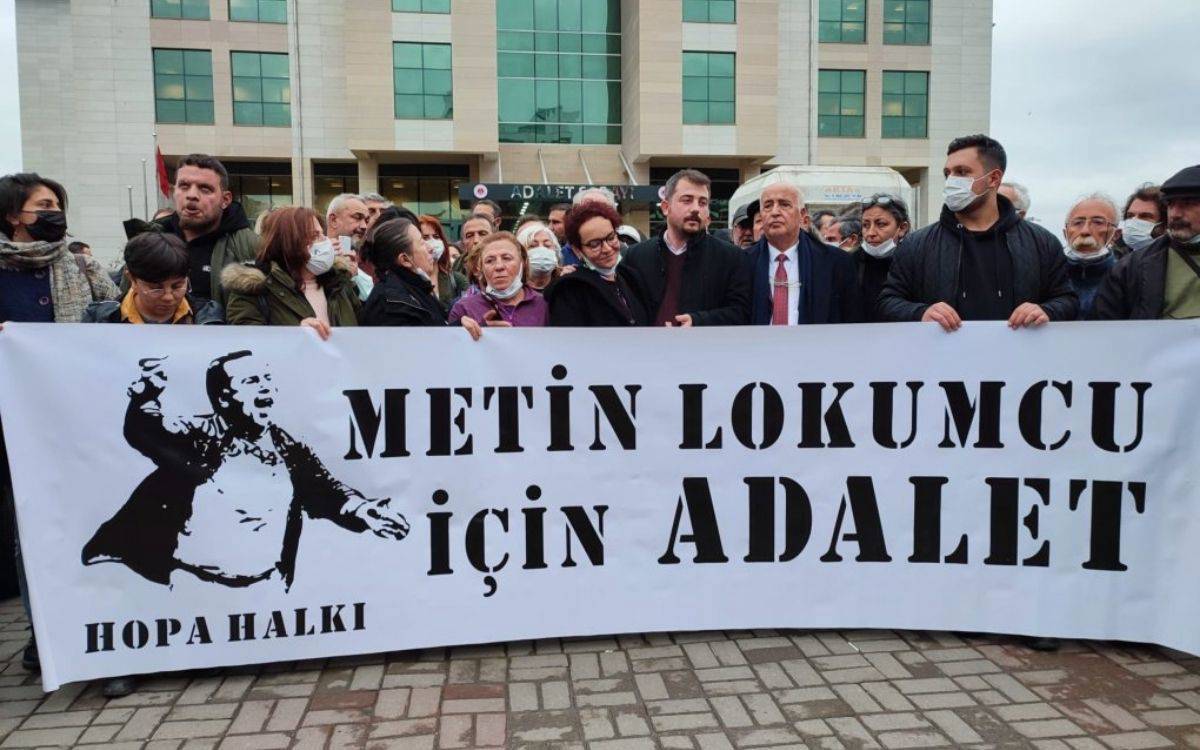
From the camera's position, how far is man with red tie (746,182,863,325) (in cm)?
458

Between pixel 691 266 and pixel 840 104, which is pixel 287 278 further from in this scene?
pixel 840 104

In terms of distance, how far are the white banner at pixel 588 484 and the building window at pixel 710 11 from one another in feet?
114

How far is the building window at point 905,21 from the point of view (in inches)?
1535

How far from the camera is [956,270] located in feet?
13.4

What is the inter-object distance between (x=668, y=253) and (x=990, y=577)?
2.20 meters

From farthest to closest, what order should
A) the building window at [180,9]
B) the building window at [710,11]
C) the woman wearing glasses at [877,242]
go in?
the building window at [710,11] < the building window at [180,9] < the woman wearing glasses at [877,242]

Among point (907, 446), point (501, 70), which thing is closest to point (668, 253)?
point (907, 446)

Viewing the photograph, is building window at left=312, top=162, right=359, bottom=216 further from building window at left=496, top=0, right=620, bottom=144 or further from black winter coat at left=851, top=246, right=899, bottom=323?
black winter coat at left=851, top=246, right=899, bottom=323

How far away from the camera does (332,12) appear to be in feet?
119

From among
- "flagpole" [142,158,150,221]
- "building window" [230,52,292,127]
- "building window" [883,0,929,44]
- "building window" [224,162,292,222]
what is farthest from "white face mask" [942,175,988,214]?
"building window" [883,0,929,44]

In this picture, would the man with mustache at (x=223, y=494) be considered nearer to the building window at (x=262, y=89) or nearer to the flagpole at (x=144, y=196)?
the building window at (x=262, y=89)

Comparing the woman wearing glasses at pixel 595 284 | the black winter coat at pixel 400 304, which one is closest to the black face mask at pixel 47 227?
→ the black winter coat at pixel 400 304

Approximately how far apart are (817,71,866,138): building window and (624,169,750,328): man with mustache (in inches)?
1449

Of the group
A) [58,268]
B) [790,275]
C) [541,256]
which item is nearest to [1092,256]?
[790,275]
